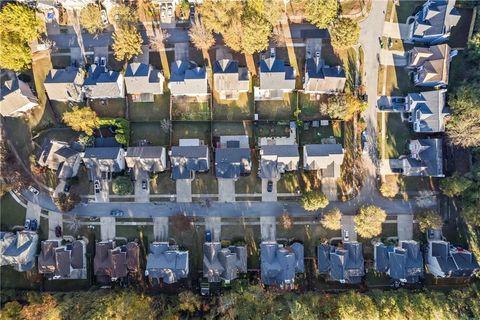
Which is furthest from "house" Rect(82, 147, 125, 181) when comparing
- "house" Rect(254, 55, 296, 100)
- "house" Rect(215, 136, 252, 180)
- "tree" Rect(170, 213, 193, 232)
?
"house" Rect(254, 55, 296, 100)

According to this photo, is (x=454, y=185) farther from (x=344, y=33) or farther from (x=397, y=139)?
(x=344, y=33)

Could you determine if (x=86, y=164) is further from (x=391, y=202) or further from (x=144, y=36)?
(x=391, y=202)

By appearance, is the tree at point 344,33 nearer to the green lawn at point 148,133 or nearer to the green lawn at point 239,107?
the green lawn at point 239,107

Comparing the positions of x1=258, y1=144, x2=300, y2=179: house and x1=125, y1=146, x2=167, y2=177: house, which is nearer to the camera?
x1=258, y1=144, x2=300, y2=179: house

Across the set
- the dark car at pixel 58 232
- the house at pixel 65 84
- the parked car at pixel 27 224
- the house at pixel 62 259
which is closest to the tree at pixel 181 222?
the house at pixel 62 259

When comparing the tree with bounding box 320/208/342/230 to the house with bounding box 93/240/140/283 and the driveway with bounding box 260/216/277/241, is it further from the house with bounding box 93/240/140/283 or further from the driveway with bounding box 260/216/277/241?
the house with bounding box 93/240/140/283

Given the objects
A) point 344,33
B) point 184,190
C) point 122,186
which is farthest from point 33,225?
point 344,33
